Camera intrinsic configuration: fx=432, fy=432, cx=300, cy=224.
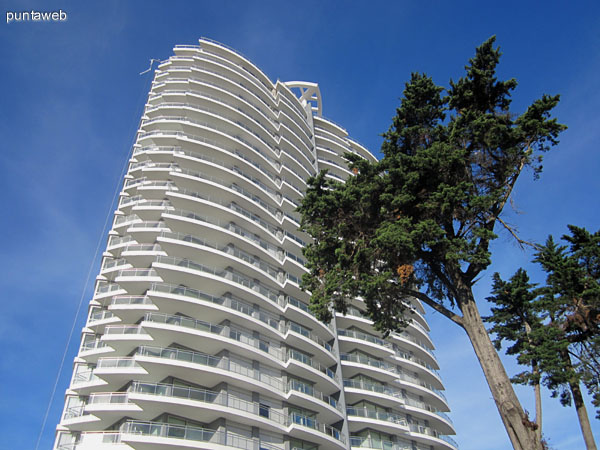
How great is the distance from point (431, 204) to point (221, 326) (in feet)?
52.3

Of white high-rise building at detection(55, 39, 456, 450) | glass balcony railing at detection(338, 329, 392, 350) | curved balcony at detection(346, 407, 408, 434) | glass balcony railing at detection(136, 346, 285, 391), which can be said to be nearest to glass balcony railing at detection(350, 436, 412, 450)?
white high-rise building at detection(55, 39, 456, 450)

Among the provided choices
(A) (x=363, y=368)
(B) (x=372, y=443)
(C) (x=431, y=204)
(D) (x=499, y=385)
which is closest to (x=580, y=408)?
(D) (x=499, y=385)

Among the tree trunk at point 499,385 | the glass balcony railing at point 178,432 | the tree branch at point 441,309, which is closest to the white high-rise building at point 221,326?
the glass balcony railing at point 178,432

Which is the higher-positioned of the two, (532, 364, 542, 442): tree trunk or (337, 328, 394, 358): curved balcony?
(337, 328, 394, 358): curved balcony

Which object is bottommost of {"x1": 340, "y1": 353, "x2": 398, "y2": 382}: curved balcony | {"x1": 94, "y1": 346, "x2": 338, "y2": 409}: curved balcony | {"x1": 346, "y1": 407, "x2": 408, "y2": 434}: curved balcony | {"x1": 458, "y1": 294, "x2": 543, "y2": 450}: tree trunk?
{"x1": 458, "y1": 294, "x2": 543, "y2": 450}: tree trunk

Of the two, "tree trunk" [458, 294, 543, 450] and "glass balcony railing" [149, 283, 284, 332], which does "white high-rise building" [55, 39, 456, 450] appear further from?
Result: "tree trunk" [458, 294, 543, 450]

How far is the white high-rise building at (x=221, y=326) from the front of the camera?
24812 millimetres

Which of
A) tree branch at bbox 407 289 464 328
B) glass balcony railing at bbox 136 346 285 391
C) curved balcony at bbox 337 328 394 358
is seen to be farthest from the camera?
curved balcony at bbox 337 328 394 358

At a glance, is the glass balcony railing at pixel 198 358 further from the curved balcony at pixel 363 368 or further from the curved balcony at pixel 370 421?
the curved balcony at pixel 363 368

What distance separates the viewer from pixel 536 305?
2419 cm

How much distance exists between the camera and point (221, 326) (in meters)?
27.6

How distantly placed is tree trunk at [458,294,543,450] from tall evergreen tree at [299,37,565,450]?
3.1 inches

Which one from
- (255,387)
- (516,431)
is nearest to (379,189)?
(516,431)

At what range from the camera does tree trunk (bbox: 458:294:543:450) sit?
13706 mm
